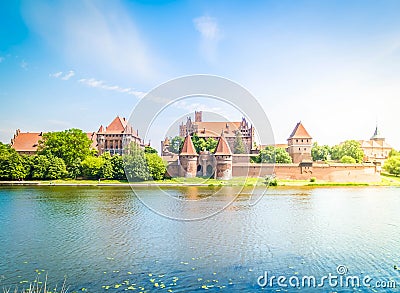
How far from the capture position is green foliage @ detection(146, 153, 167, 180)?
40287 mm

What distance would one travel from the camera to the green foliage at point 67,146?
45250mm

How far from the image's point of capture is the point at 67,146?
45.8 m

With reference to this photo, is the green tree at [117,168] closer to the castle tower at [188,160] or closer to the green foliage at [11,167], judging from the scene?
the castle tower at [188,160]

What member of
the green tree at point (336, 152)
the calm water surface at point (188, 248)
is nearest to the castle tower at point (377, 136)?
the green tree at point (336, 152)

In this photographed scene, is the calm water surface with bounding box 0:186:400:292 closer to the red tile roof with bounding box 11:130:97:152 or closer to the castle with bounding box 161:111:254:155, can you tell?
the castle with bounding box 161:111:254:155

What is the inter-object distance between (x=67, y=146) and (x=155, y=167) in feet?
42.7

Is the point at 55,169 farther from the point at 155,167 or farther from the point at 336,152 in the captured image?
the point at 336,152

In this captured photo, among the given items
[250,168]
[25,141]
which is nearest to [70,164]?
[25,141]

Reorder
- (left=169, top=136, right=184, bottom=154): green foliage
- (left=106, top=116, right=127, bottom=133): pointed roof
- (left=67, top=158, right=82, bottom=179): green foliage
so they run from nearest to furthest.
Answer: (left=67, top=158, right=82, bottom=179): green foliage, (left=169, top=136, right=184, bottom=154): green foliage, (left=106, top=116, right=127, bottom=133): pointed roof

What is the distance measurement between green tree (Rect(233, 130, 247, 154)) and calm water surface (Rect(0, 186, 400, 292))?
32.3 m

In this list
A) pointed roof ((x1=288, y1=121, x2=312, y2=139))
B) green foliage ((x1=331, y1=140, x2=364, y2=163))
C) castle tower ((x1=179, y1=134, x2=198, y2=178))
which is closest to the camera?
castle tower ((x1=179, y1=134, x2=198, y2=178))

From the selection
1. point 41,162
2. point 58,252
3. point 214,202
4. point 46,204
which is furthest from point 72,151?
point 58,252

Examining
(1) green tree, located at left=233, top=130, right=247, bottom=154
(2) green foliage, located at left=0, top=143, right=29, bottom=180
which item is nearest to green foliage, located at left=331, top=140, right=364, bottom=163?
(1) green tree, located at left=233, top=130, right=247, bottom=154

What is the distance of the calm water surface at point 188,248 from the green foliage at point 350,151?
127 feet
